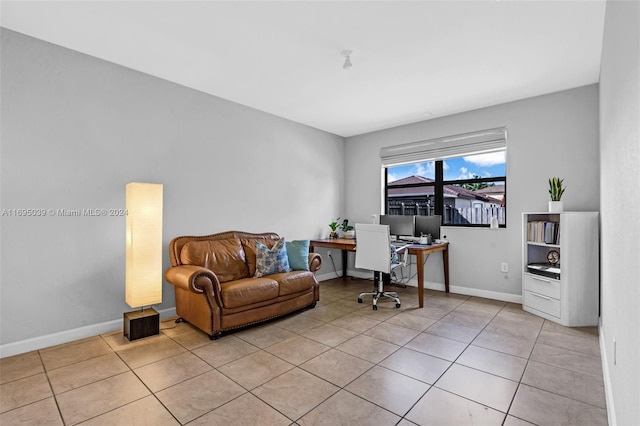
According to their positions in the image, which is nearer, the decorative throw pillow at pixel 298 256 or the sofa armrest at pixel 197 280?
the sofa armrest at pixel 197 280

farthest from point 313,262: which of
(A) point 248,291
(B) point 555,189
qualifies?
(B) point 555,189

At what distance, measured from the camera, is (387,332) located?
3158 millimetres

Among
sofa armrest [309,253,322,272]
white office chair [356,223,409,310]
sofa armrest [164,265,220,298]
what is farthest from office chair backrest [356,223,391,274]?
sofa armrest [164,265,220,298]

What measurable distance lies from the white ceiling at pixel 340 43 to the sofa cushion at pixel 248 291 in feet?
7.28

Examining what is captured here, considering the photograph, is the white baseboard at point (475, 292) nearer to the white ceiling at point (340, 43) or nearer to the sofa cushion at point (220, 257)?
the sofa cushion at point (220, 257)

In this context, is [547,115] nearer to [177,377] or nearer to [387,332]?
[387,332]

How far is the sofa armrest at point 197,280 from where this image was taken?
2884 mm

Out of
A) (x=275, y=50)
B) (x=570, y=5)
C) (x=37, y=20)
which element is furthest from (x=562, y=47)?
(x=37, y=20)

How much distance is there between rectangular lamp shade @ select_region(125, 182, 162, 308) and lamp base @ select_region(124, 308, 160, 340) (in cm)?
11

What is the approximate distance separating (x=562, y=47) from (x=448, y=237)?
105 inches

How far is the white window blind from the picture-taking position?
4297mm

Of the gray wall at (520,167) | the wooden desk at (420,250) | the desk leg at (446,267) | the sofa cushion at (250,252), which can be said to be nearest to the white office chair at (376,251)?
the wooden desk at (420,250)

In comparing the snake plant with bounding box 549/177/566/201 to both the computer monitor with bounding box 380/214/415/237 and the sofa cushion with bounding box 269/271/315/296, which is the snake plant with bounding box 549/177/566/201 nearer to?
Answer: the computer monitor with bounding box 380/214/415/237

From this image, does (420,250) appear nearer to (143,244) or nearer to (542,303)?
(542,303)
